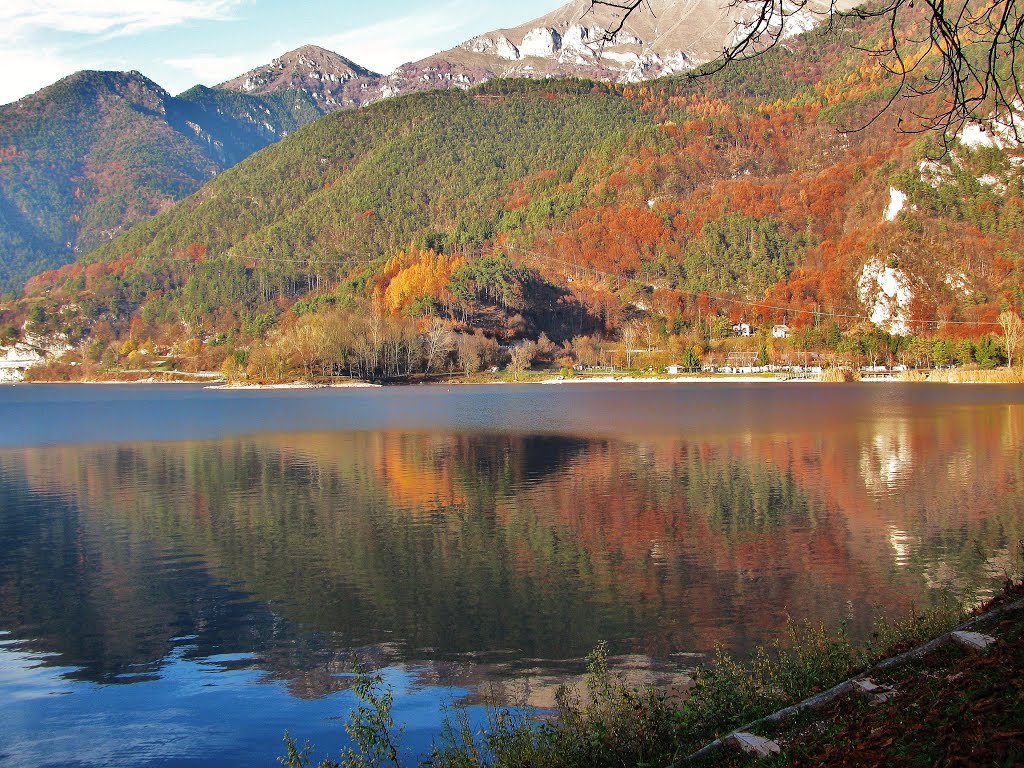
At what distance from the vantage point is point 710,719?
770 cm

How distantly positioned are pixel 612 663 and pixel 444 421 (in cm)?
4392

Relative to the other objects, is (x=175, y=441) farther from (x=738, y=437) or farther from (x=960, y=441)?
(x=960, y=441)

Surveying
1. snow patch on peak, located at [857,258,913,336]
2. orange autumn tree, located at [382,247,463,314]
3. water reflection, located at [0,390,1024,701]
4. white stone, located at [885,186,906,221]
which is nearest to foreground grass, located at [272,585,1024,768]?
water reflection, located at [0,390,1024,701]

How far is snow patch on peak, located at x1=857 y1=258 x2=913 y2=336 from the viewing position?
140250 mm

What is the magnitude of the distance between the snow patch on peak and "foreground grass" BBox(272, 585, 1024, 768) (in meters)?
139

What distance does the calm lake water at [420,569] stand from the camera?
10.6 meters

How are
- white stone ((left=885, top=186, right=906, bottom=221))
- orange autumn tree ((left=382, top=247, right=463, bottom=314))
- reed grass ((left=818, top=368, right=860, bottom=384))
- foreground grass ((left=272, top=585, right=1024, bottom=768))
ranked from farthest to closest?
orange autumn tree ((left=382, top=247, right=463, bottom=314)), white stone ((left=885, top=186, right=906, bottom=221)), reed grass ((left=818, top=368, right=860, bottom=384)), foreground grass ((left=272, top=585, right=1024, bottom=768))

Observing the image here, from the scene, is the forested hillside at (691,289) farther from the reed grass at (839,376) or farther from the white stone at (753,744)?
the white stone at (753,744)

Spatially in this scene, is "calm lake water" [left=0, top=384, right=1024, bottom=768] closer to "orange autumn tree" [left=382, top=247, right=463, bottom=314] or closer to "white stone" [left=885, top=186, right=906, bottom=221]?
"orange autumn tree" [left=382, top=247, right=463, bottom=314]

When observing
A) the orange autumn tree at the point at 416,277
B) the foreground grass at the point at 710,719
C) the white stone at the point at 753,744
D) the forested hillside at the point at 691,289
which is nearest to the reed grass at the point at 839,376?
the forested hillside at the point at 691,289

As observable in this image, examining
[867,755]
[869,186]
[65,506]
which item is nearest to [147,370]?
[869,186]

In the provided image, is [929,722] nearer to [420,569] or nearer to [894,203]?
[420,569]

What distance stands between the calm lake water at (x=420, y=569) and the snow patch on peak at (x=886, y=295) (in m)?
113

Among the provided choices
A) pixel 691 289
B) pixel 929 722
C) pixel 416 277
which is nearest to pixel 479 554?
pixel 929 722
